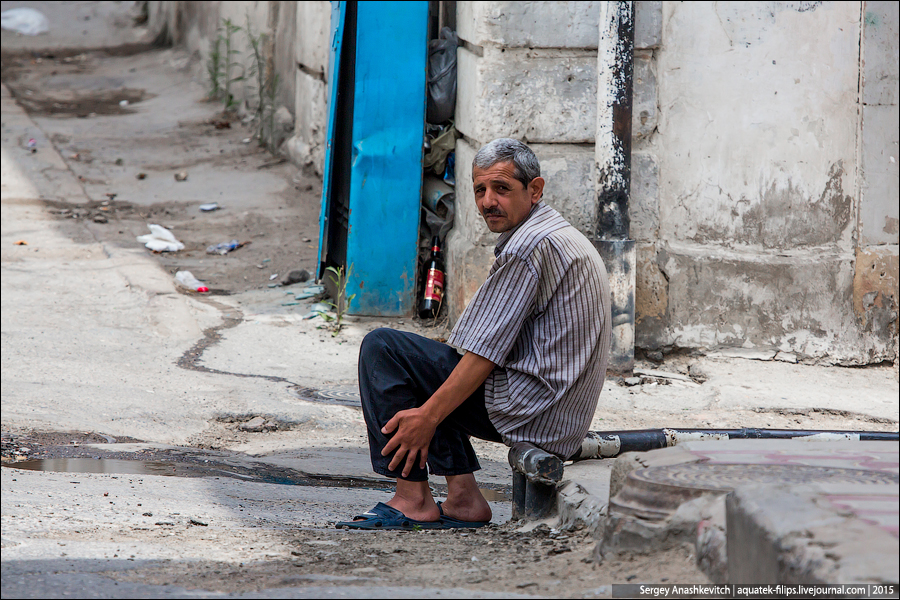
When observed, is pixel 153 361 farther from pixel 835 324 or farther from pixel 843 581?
pixel 843 581

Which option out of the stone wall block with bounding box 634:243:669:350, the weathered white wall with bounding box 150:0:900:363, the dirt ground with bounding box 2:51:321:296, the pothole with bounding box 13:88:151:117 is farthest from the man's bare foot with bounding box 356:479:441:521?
the pothole with bounding box 13:88:151:117

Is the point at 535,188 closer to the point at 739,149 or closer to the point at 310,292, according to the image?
the point at 739,149

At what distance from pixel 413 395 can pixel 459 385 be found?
0.19m

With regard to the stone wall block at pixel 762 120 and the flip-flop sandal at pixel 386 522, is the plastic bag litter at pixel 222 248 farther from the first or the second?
the flip-flop sandal at pixel 386 522

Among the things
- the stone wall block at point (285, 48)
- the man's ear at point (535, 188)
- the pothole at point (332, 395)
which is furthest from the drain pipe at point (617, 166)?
the stone wall block at point (285, 48)

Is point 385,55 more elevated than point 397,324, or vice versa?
point 385,55

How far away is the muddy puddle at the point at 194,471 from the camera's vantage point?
312 centimetres

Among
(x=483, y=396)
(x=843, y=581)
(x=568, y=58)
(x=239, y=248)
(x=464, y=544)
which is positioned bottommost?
(x=464, y=544)

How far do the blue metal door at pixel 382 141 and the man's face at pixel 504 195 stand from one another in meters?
2.62

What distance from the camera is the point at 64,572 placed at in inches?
70.4

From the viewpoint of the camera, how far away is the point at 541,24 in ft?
14.3

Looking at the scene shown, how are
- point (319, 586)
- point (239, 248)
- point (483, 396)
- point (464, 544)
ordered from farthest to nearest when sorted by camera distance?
point (239, 248)
point (483, 396)
point (464, 544)
point (319, 586)

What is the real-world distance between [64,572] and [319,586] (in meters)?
0.51

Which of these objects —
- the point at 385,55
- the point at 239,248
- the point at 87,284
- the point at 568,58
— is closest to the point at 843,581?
the point at 568,58
